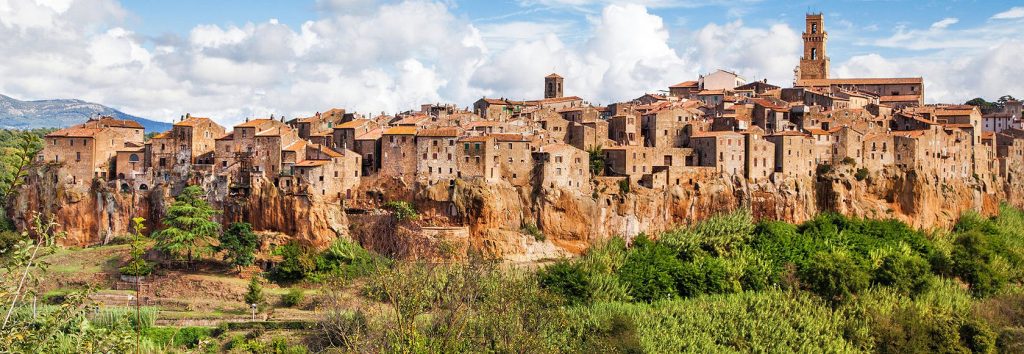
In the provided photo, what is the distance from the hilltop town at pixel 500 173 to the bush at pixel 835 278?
8.68 meters

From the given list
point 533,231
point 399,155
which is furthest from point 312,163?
point 533,231

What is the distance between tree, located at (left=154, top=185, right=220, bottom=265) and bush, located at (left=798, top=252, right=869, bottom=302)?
35582 millimetres

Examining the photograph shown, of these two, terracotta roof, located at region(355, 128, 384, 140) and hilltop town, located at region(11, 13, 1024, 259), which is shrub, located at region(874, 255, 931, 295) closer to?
hilltop town, located at region(11, 13, 1024, 259)

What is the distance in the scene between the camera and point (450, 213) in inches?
2176

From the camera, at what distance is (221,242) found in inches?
2053

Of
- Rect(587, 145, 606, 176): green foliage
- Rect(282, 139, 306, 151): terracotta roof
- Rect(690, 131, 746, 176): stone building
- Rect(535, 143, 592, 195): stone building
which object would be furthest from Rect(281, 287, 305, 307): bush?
Rect(690, 131, 746, 176): stone building

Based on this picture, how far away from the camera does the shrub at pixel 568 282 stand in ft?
165

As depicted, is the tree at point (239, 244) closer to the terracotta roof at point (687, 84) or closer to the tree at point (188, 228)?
the tree at point (188, 228)

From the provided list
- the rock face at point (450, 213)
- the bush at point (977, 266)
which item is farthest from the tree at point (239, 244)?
the bush at point (977, 266)

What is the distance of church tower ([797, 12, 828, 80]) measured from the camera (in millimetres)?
95669

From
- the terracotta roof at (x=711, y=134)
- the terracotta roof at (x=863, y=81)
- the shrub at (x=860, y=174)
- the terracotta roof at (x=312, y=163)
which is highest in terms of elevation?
the terracotta roof at (x=863, y=81)

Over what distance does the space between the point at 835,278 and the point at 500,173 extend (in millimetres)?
20944

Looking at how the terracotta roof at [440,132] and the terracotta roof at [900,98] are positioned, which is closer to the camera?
the terracotta roof at [440,132]

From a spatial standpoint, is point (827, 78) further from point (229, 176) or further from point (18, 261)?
point (18, 261)
